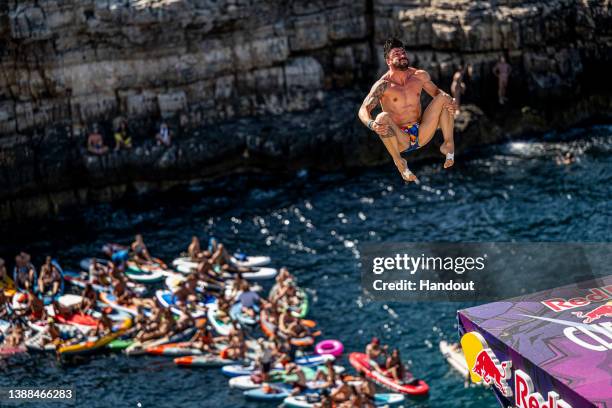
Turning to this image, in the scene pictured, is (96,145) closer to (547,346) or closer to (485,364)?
(485,364)

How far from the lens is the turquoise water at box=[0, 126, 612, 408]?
41.2 m

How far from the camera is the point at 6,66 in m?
55.0

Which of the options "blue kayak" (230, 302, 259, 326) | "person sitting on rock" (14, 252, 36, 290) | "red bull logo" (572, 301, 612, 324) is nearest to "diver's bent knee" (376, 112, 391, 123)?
"red bull logo" (572, 301, 612, 324)

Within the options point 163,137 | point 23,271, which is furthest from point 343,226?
point 23,271

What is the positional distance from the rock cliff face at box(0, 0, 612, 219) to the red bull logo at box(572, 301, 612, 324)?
33.6 meters

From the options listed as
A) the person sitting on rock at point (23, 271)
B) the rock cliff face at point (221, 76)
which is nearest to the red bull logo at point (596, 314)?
the person sitting on rock at point (23, 271)

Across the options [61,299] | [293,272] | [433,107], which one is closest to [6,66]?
[61,299]

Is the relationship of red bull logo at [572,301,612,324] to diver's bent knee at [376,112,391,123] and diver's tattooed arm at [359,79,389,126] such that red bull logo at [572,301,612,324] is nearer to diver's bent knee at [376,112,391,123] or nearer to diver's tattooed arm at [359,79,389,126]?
diver's bent knee at [376,112,391,123]

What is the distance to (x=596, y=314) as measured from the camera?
853 inches

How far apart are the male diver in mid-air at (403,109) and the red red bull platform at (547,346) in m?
3.43

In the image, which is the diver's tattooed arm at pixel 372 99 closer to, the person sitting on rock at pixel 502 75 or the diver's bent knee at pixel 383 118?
the diver's bent knee at pixel 383 118

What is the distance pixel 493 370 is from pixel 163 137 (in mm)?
35829

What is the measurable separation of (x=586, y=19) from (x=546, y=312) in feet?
118

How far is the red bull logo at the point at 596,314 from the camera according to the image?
847 inches
